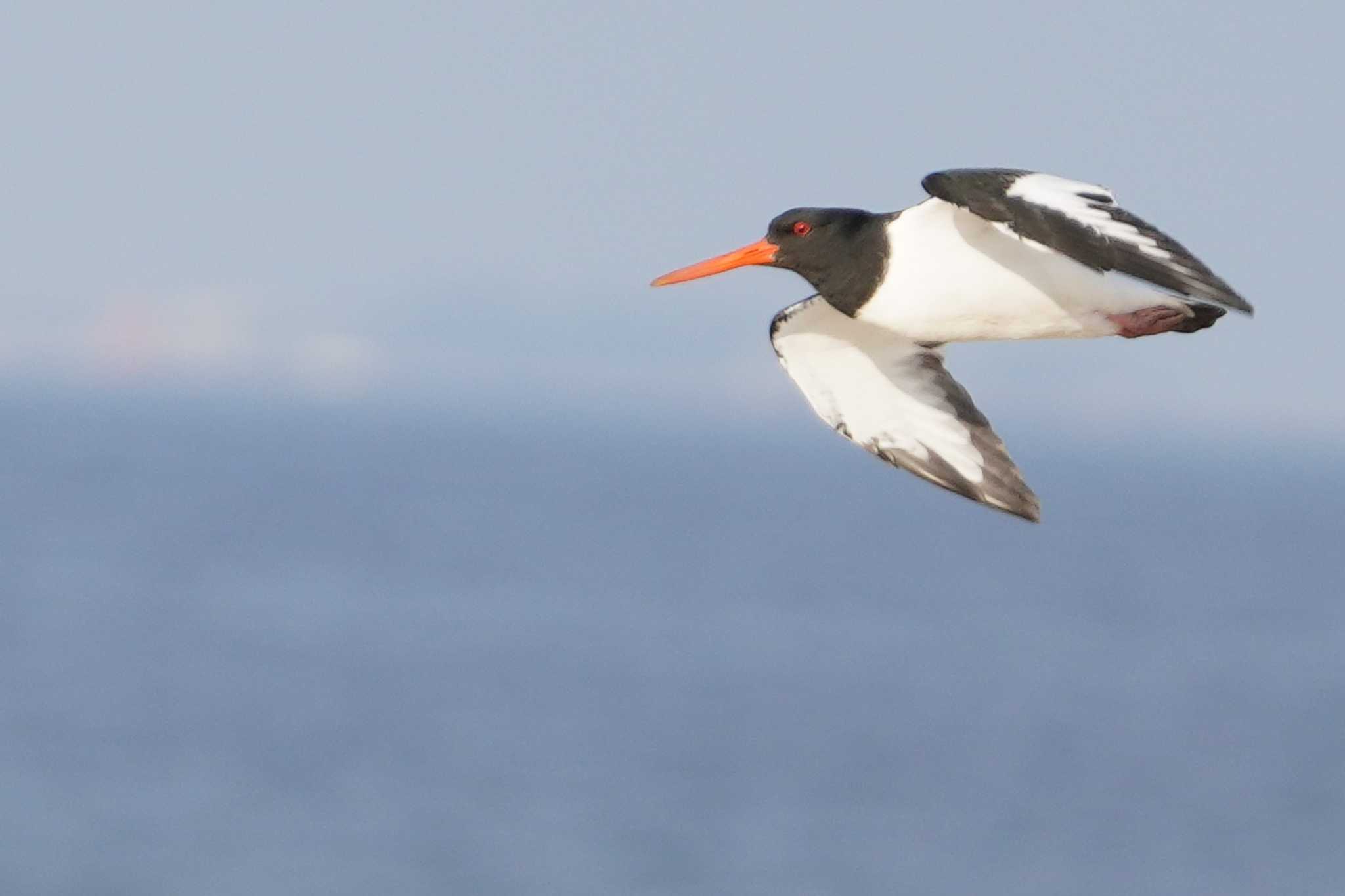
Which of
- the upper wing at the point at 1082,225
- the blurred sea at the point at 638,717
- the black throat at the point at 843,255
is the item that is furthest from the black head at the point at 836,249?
the blurred sea at the point at 638,717

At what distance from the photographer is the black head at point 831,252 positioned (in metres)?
11.1

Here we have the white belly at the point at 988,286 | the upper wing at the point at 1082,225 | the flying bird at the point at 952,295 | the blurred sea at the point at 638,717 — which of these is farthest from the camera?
the blurred sea at the point at 638,717

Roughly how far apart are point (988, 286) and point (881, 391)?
1.28 metres

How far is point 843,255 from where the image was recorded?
11.2 metres

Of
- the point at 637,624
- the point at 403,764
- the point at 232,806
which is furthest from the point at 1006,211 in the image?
the point at 637,624

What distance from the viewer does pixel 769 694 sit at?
70750 mm

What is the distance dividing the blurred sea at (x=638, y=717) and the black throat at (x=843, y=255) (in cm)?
3504

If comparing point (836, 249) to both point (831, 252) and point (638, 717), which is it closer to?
point (831, 252)

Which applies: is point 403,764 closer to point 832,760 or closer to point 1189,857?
point 832,760

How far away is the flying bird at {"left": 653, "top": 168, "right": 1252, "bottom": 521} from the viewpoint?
9.71 meters

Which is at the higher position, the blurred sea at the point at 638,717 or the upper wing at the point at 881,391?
the upper wing at the point at 881,391

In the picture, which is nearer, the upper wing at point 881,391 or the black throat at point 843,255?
the black throat at point 843,255

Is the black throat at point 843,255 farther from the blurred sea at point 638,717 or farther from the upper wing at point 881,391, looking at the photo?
the blurred sea at point 638,717

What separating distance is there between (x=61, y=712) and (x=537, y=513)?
8395 cm
